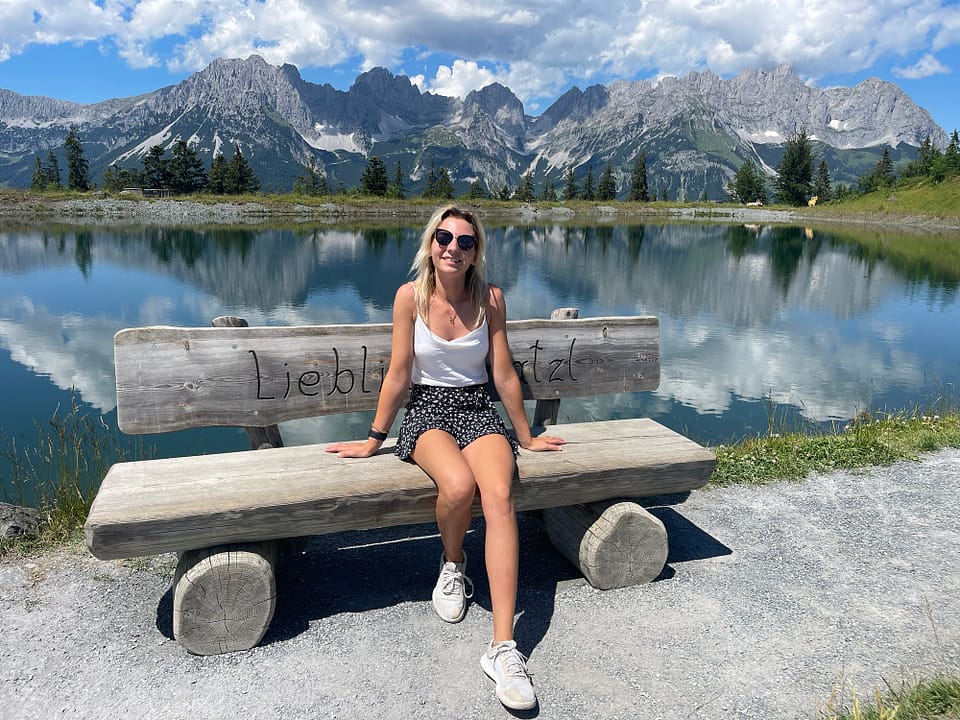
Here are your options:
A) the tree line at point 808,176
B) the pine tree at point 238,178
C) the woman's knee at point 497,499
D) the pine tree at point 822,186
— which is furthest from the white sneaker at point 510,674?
the pine tree at point 822,186

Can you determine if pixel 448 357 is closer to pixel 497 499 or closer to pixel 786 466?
pixel 497 499

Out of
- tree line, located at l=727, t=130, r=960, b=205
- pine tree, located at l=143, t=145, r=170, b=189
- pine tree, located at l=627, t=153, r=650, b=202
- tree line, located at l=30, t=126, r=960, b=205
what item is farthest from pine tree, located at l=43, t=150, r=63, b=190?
tree line, located at l=727, t=130, r=960, b=205

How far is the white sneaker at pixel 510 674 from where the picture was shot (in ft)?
9.82

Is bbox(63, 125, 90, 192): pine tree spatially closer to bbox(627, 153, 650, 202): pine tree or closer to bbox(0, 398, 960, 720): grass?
bbox(627, 153, 650, 202): pine tree

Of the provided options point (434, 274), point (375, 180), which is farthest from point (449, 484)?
point (375, 180)

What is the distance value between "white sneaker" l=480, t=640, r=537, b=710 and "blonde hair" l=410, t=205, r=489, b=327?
6.47 ft

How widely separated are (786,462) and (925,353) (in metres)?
12.4

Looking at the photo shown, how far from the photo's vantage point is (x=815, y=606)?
3.94 m

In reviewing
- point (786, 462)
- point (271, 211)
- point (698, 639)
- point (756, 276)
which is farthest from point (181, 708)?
point (271, 211)

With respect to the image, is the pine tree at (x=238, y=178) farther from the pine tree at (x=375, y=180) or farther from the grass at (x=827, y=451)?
the grass at (x=827, y=451)

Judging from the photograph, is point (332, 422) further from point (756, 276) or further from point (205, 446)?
point (756, 276)

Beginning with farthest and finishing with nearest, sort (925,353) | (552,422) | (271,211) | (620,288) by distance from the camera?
1. (271,211)
2. (620,288)
3. (925,353)
4. (552,422)

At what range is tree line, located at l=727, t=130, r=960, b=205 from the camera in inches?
3262

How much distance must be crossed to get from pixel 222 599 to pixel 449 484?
133cm
